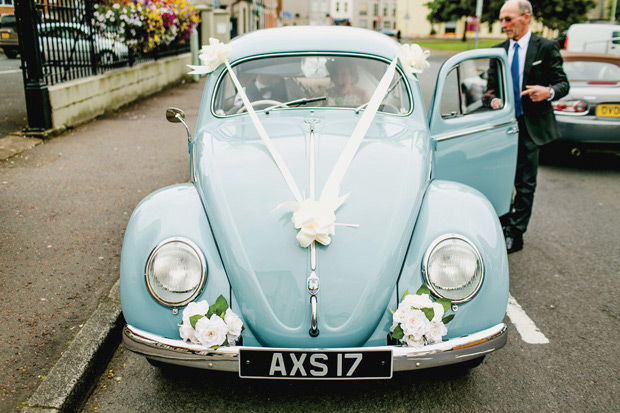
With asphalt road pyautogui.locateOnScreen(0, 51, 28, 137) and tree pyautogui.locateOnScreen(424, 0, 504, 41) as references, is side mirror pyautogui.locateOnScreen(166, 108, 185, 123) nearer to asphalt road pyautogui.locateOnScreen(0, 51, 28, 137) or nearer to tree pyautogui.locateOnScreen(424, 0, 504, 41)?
asphalt road pyautogui.locateOnScreen(0, 51, 28, 137)

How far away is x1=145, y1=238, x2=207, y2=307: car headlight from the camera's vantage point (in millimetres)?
2480

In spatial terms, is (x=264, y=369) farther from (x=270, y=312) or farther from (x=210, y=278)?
(x=210, y=278)

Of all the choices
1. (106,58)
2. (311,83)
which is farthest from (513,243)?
(106,58)

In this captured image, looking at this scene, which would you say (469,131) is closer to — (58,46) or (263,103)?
(263,103)

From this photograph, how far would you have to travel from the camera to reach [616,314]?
3.70 m

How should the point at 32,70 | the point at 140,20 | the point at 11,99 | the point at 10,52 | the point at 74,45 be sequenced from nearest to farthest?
the point at 32,70
the point at 74,45
the point at 11,99
the point at 140,20
the point at 10,52

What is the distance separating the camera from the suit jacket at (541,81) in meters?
4.45

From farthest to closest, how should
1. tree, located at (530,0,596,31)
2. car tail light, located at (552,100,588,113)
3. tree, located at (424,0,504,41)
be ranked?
tree, located at (424,0,504,41)
tree, located at (530,0,596,31)
car tail light, located at (552,100,588,113)

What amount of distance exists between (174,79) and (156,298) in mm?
13610

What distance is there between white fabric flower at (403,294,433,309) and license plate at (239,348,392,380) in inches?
9.0

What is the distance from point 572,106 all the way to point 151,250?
21.8 ft

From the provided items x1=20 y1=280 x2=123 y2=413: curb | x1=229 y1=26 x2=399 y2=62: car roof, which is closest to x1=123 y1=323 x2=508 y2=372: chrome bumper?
x1=20 y1=280 x2=123 y2=413: curb

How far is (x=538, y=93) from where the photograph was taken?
14.3ft

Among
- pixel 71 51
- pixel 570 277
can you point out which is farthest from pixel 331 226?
pixel 71 51
